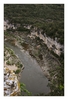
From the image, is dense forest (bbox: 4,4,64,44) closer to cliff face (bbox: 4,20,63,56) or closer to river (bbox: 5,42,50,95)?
cliff face (bbox: 4,20,63,56)

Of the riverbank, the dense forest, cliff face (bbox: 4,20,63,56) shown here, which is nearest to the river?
the riverbank

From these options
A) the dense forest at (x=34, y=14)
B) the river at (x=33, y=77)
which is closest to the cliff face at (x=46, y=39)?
the dense forest at (x=34, y=14)

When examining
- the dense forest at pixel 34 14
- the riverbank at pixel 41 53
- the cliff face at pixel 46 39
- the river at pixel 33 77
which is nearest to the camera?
the river at pixel 33 77

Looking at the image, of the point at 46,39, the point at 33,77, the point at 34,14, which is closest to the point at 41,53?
the point at 46,39

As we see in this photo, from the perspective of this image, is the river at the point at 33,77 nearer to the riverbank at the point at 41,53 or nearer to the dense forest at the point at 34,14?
the riverbank at the point at 41,53

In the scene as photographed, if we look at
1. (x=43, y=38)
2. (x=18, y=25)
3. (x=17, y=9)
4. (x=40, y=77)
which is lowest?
(x=40, y=77)

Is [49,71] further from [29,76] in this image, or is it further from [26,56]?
[26,56]

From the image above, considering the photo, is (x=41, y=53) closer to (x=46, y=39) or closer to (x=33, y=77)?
(x=46, y=39)

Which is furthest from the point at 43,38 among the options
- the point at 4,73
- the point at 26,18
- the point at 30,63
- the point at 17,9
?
the point at 4,73
